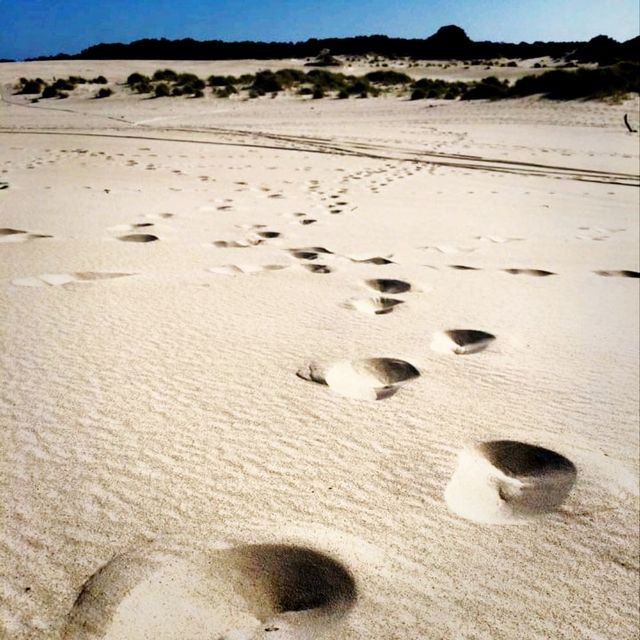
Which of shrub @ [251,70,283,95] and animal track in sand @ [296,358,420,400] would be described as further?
shrub @ [251,70,283,95]

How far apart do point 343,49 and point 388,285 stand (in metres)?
50.6

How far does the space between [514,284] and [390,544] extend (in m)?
2.21

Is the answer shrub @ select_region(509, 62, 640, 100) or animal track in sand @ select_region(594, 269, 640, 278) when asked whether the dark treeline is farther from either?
animal track in sand @ select_region(594, 269, 640, 278)

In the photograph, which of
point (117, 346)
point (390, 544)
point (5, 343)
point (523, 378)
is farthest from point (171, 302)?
point (390, 544)

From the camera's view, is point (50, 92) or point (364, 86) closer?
point (50, 92)

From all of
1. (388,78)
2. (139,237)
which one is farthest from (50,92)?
(139,237)

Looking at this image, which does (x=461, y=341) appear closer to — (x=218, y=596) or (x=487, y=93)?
(x=218, y=596)

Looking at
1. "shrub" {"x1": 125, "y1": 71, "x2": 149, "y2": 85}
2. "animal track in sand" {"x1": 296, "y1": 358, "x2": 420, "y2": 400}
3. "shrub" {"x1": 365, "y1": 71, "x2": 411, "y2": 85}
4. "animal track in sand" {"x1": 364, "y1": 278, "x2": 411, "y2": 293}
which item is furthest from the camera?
"shrub" {"x1": 365, "y1": 71, "x2": 411, "y2": 85}

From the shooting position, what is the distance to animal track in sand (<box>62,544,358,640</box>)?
999 millimetres

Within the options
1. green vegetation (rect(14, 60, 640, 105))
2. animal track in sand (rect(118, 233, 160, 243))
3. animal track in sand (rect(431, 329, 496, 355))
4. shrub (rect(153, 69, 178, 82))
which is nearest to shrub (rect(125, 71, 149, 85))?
green vegetation (rect(14, 60, 640, 105))

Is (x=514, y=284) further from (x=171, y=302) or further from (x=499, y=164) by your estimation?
(x=499, y=164)

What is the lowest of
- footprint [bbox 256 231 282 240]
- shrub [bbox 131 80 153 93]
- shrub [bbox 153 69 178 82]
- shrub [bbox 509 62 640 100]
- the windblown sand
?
the windblown sand

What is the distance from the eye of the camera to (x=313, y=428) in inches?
63.6

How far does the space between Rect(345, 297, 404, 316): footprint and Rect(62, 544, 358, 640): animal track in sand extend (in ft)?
5.04
